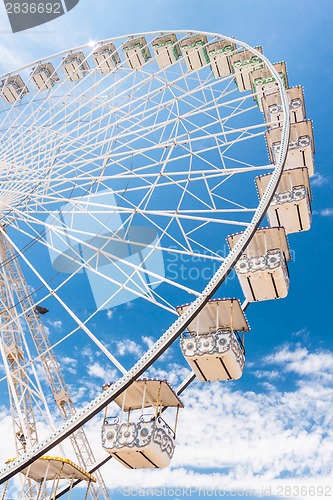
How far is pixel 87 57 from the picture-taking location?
21.2 metres

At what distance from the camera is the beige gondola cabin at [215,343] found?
10797mm

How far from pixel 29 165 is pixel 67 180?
188cm

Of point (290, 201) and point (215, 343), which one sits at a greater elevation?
point (290, 201)

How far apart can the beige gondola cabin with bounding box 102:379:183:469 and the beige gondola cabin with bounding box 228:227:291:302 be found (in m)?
3.13

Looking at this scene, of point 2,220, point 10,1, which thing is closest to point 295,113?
point 2,220

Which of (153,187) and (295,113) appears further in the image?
(295,113)

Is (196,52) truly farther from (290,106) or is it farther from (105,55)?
(290,106)

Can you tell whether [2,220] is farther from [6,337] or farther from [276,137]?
[276,137]

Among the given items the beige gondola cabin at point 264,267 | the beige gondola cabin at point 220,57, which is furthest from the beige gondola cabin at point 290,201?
the beige gondola cabin at point 220,57

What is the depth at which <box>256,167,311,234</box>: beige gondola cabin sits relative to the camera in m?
13.4

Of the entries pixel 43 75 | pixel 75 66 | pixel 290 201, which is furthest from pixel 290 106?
pixel 43 75

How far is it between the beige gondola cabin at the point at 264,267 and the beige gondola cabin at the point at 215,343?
3.30 feet

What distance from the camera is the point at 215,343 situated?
10852mm

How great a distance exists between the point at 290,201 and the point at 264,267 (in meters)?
2.38
